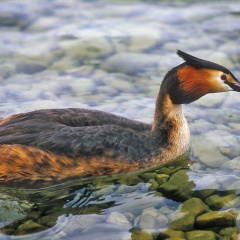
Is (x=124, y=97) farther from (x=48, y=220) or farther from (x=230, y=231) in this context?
(x=230, y=231)

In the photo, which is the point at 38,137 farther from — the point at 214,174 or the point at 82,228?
the point at 214,174

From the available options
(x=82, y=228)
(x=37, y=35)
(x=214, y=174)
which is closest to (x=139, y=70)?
(x=37, y=35)

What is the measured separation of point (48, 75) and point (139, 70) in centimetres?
147

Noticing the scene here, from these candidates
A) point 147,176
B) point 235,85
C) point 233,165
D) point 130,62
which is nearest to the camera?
point 147,176

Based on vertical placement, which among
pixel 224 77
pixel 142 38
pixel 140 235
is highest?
pixel 142 38

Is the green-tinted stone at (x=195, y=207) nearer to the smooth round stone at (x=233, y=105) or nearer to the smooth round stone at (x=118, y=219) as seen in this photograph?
the smooth round stone at (x=118, y=219)

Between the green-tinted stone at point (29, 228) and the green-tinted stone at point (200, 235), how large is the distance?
4.55 feet

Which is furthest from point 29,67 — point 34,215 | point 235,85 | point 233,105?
point 34,215

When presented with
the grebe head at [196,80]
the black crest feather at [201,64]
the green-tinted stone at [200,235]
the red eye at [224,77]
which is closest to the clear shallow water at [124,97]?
the green-tinted stone at [200,235]

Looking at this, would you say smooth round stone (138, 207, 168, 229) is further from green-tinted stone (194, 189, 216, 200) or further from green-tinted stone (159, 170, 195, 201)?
green-tinted stone (194, 189, 216, 200)

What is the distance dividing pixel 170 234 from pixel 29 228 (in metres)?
1.36

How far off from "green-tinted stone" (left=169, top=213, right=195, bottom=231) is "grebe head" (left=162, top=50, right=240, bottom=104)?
1727mm

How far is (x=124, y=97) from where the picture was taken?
9.11 m

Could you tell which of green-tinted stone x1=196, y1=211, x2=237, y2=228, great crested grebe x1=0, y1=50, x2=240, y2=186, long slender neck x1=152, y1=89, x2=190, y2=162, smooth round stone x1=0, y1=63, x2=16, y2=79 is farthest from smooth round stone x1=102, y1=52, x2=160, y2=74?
green-tinted stone x1=196, y1=211, x2=237, y2=228
